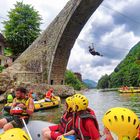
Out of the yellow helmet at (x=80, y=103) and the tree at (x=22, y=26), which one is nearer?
the yellow helmet at (x=80, y=103)

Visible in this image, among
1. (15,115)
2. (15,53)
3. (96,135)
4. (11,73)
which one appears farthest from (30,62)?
(96,135)

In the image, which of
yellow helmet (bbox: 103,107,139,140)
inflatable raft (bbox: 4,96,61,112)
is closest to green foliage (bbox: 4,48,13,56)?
inflatable raft (bbox: 4,96,61,112)

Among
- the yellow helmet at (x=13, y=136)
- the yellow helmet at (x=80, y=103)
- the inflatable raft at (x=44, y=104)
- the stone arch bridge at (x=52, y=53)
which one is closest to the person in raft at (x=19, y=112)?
the yellow helmet at (x=80, y=103)

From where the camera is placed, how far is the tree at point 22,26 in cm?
2688

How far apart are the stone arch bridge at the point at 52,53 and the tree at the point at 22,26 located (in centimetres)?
540

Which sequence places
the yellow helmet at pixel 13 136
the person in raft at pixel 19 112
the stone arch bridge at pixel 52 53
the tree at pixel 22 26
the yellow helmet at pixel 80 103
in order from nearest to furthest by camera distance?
the yellow helmet at pixel 13 136 < the yellow helmet at pixel 80 103 < the person in raft at pixel 19 112 < the stone arch bridge at pixel 52 53 < the tree at pixel 22 26

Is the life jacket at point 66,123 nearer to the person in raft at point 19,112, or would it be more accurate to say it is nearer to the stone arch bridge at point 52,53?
the person in raft at point 19,112

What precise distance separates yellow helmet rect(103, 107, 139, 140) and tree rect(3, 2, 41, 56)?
24820mm

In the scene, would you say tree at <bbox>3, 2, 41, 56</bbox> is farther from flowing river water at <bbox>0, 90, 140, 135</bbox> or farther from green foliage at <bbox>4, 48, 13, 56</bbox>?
flowing river water at <bbox>0, 90, 140, 135</bbox>

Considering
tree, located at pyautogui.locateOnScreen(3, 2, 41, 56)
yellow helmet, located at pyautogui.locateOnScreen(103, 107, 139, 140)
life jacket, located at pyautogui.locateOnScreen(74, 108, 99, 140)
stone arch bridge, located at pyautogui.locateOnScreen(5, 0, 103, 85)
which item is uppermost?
tree, located at pyautogui.locateOnScreen(3, 2, 41, 56)

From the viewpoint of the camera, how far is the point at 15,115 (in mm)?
4906

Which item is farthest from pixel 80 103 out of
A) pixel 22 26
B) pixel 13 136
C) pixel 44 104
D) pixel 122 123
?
pixel 22 26

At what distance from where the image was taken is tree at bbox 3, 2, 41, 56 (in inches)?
1058

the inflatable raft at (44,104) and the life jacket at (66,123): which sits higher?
the life jacket at (66,123)
